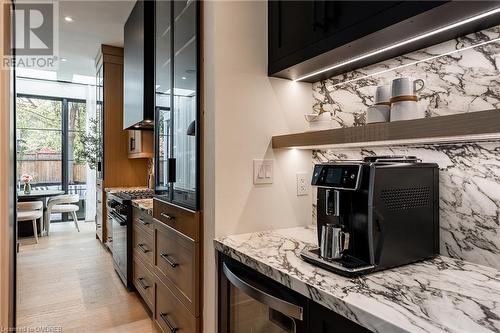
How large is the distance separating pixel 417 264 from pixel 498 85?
69cm

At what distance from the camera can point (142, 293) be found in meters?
2.71

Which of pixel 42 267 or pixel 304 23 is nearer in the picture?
pixel 304 23

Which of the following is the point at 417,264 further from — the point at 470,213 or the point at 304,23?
the point at 304,23

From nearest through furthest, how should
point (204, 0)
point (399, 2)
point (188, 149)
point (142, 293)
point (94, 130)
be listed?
point (399, 2)
point (204, 0)
point (188, 149)
point (142, 293)
point (94, 130)

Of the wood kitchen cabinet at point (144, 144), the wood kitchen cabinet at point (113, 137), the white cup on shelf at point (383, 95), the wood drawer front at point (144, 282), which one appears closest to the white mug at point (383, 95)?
the white cup on shelf at point (383, 95)

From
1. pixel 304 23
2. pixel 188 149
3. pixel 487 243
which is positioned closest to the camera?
pixel 487 243

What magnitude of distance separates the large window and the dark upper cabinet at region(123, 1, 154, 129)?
13.4ft

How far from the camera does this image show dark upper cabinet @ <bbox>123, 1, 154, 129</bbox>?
3111 mm

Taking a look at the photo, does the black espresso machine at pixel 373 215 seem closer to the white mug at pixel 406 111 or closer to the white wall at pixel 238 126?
the white mug at pixel 406 111

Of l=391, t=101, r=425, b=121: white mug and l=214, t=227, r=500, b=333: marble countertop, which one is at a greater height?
l=391, t=101, r=425, b=121: white mug

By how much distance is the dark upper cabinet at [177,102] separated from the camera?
171 centimetres

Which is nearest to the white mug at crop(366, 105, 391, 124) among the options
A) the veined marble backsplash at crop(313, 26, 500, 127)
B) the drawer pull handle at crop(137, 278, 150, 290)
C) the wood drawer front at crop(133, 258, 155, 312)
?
the veined marble backsplash at crop(313, 26, 500, 127)

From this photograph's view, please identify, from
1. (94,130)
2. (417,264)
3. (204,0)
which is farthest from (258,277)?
(94,130)

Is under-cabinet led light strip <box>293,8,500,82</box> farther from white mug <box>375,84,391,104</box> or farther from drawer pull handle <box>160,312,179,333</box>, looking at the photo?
drawer pull handle <box>160,312,179,333</box>
